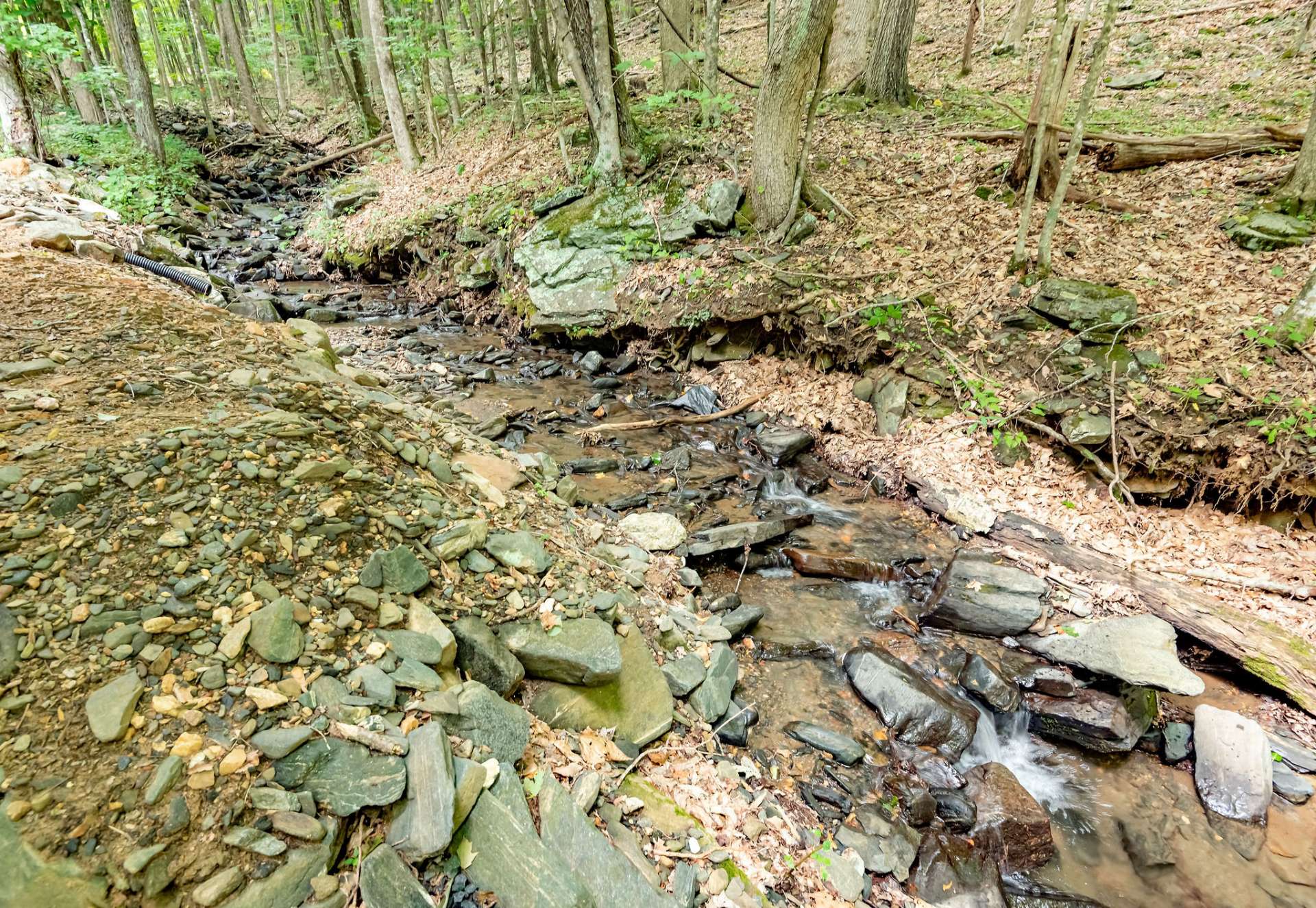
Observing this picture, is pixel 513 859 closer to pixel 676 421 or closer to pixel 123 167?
pixel 676 421

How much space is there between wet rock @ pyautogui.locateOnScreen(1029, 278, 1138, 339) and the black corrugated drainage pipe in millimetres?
10657

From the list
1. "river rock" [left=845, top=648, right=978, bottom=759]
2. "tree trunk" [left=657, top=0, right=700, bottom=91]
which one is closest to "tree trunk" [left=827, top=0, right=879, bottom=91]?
"tree trunk" [left=657, top=0, right=700, bottom=91]

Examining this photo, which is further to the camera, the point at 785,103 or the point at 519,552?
the point at 785,103

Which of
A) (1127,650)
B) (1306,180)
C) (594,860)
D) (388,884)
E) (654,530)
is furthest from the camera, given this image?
(1306,180)

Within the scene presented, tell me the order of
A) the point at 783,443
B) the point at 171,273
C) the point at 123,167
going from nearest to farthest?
the point at 783,443, the point at 171,273, the point at 123,167

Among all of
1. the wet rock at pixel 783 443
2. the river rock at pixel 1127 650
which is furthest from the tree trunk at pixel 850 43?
the river rock at pixel 1127 650

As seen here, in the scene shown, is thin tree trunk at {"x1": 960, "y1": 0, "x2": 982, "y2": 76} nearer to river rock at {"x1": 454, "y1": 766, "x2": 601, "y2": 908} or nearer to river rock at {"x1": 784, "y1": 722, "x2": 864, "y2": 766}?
river rock at {"x1": 784, "y1": 722, "x2": 864, "y2": 766}

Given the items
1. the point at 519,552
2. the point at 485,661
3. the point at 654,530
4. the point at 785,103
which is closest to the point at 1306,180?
the point at 785,103

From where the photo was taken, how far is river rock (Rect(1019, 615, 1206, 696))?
4520 millimetres

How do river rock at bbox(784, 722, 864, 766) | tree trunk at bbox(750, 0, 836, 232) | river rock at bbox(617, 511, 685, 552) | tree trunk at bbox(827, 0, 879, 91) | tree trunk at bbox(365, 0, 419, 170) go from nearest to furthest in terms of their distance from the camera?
river rock at bbox(784, 722, 864, 766), river rock at bbox(617, 511, 685, 552), tree trunk at bbox(750, 0, 836, 232), tree trunk at bbox(827, 0, 879, 91), tree trunk at bbox(365, 0, 419, 170)

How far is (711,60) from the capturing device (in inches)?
424

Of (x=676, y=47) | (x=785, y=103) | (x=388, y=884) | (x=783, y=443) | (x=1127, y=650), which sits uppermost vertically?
(x=676, y=47)

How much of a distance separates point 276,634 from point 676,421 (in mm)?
6004

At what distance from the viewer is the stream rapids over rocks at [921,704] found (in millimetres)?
3611
